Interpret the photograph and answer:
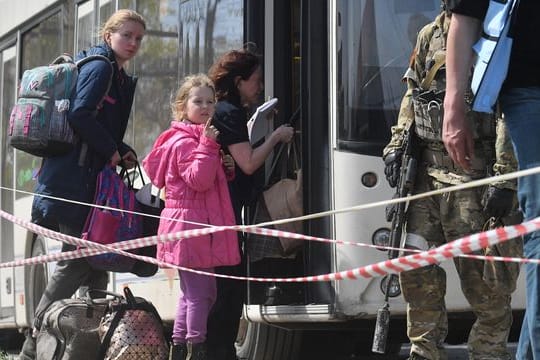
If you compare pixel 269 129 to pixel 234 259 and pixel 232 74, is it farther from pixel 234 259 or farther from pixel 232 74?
pixel 234 259

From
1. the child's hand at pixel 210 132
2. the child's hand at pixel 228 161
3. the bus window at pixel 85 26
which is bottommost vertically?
the child's hand at pixel 228 161

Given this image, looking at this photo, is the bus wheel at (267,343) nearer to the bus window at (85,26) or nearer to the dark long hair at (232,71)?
the dark long hair at (232,71)

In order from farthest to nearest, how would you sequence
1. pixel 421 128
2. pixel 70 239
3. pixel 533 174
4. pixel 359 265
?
pixel 70 239, pixel 359 265, pixel 421 128, pixel 533 174

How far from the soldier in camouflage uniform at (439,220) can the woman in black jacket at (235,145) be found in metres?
1.45

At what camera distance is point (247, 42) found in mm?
7254

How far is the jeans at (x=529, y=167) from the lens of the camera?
3992 mm

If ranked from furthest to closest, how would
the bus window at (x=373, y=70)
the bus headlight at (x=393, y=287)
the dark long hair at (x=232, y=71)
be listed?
the dark long hair at (x=232, y=71), the bus window at (x=373, y=70), the bus headlight at (x=393, y=287)

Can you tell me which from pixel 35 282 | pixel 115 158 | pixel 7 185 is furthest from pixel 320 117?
pixel 7 185

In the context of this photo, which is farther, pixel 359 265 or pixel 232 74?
pixel 232 74

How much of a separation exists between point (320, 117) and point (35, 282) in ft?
15.6

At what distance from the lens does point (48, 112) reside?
7.18m

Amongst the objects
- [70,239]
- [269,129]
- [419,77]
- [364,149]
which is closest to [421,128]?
[419,77]

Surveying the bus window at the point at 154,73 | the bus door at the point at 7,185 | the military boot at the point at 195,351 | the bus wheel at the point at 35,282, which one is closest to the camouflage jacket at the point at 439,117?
the military boot at the point at 195,351

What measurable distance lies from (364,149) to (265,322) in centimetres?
110
